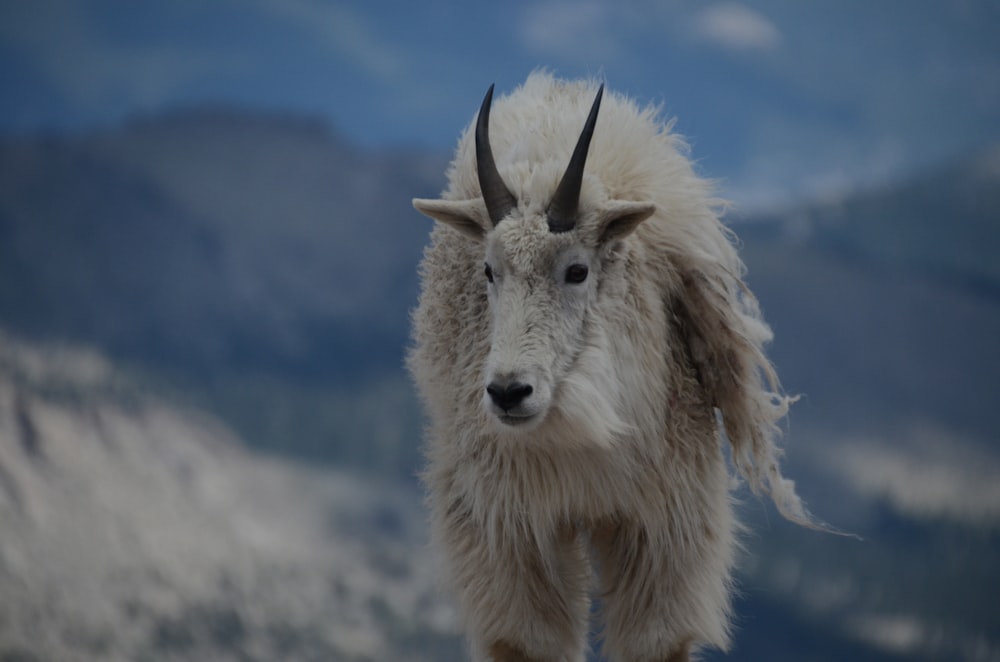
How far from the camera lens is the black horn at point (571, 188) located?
3771 millimetres

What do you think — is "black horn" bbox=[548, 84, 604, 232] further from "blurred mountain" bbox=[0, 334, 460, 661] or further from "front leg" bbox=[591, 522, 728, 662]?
"blurred mountain" bbox=[0, 334, 460, 661]

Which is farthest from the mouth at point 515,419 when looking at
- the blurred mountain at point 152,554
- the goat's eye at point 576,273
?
the blurred mountain at point 152,554

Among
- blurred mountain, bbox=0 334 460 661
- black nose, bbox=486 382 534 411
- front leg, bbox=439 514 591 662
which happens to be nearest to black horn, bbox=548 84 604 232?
black nose, bbox=486 382 534 411

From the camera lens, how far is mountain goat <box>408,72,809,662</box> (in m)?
3.83

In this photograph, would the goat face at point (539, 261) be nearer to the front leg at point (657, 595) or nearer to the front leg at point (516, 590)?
the front leg at point (516, 590)

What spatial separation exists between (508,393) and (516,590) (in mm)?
1081

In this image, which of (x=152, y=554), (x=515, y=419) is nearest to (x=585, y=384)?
(x=515, y=419)

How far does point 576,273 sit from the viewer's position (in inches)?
153

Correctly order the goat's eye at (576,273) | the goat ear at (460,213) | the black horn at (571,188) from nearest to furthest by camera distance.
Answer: the black horn at (571,188) < the goat's eye at (576,273) < the goat ear at (460,213)

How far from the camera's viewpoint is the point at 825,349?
599 inches

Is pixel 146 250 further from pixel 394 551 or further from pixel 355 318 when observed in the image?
pixel 394 551

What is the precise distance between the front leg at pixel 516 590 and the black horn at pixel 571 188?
117cm

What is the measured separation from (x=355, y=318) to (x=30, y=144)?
199 inches

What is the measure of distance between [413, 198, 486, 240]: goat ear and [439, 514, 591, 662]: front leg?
43.8 inches
